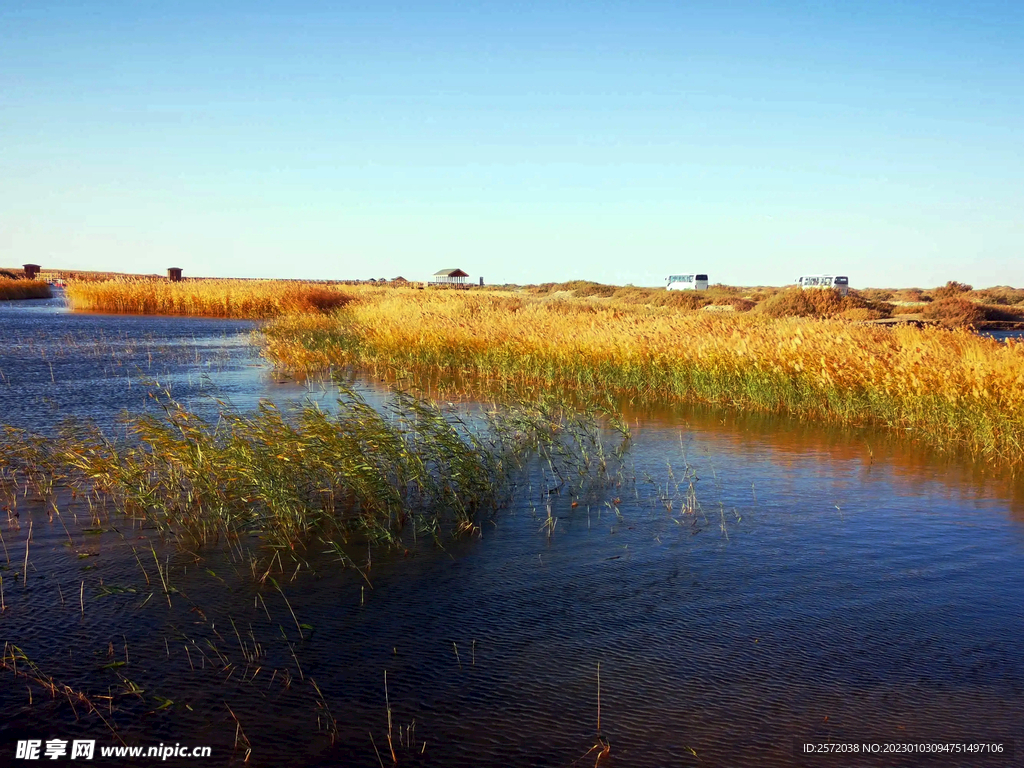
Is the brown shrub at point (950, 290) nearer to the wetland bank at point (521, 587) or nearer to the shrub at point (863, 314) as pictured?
the shrub at point (863, 314)

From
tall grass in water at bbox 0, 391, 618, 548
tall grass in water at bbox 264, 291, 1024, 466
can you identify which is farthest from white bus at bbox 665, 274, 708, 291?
tall grass in water at bbox 0, 391, 618, 548

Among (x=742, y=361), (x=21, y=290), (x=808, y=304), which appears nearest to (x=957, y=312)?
(x=808, y=304)

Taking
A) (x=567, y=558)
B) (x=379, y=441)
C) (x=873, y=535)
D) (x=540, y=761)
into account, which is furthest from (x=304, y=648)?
(x=873, y=535)

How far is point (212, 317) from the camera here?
1651 inches

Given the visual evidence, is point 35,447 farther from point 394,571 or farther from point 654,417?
point 654,417

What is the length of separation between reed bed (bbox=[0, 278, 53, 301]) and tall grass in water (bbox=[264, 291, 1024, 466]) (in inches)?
1540

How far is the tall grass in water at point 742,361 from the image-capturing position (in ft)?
39.4

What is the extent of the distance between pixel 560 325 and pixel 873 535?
41.8 feet

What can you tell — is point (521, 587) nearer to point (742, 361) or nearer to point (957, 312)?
point (742, 361)

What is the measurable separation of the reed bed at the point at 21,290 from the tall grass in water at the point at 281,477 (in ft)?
167

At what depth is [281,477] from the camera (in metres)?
7.55

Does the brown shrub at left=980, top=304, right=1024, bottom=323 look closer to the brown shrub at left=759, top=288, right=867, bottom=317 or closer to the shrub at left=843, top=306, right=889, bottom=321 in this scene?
the brown shrub at left=759, top=288, right=867, bottom=317

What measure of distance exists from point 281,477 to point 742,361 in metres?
10.7

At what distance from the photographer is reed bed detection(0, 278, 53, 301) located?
51.5 metres
